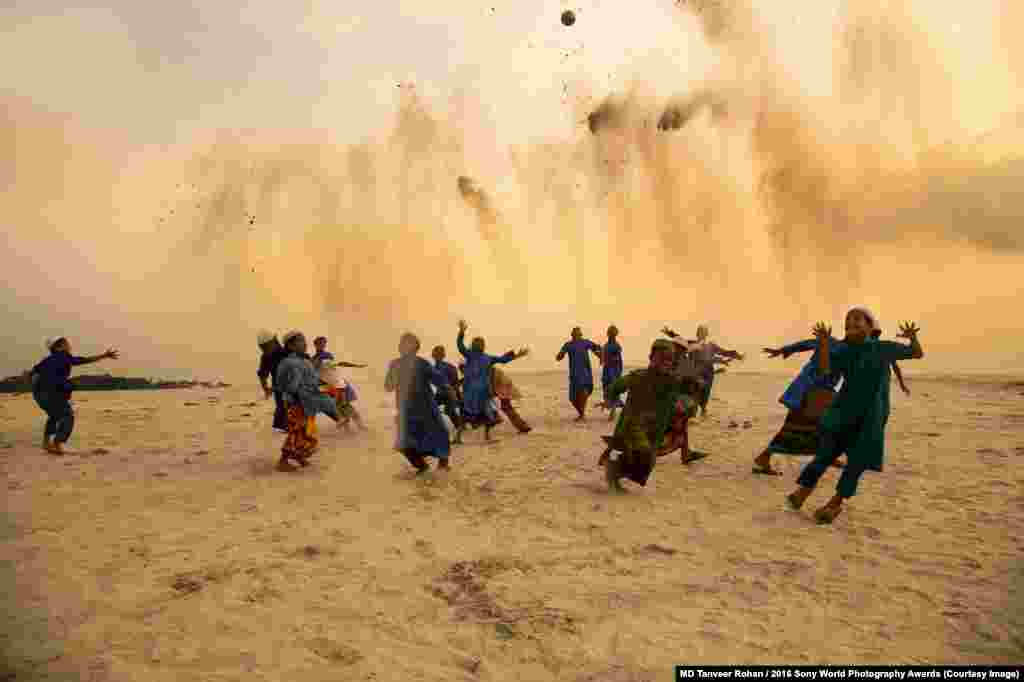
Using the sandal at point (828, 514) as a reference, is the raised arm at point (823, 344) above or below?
above

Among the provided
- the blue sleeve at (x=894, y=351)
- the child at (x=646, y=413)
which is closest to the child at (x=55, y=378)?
the child at (x=646, y=413)

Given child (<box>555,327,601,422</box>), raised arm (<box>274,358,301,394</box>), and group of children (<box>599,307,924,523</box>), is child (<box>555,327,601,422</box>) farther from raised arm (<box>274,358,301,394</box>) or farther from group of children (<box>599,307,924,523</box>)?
raised arm (<box>274,358,301,394</box>)

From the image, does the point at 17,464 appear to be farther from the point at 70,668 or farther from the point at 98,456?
the point at 70,668

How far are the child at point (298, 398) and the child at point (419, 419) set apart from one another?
5.00 feet

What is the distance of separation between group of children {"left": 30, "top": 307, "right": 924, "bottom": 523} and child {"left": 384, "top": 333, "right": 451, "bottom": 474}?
0.01 metres

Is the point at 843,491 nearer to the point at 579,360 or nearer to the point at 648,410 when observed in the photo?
the point at 648,410

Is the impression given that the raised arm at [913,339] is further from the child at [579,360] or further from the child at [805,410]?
the child at [579,360]

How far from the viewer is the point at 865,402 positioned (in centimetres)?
627

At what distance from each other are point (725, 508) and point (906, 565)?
2.07 m

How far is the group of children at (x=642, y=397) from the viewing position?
6289 millimetres

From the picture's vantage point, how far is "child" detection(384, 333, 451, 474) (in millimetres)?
9016

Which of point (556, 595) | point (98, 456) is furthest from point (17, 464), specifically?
point (556, 595)

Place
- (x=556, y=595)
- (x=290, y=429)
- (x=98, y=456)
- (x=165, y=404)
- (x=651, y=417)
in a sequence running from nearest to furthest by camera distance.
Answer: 1. (x=556, y=595)
2. (x=651, y=417)
3. (x=290, y=429)
4. (x=98, y=456)
5. (x=165, y=404)

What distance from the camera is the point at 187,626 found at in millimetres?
4074
